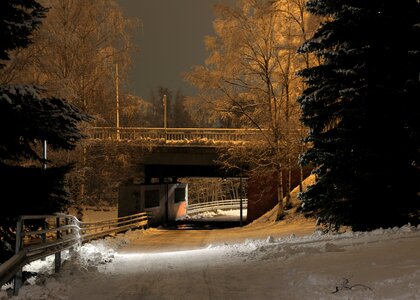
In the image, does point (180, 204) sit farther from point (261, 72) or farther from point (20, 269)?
point (20, 269)

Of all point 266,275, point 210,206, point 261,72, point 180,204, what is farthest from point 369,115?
point 210,206

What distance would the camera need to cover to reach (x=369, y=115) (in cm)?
1396

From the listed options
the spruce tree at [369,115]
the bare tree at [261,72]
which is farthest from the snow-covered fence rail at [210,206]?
the spruce tree at [369,115]

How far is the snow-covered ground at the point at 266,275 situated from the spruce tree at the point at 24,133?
1.24 metres

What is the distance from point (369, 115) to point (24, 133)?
8693 millimetres

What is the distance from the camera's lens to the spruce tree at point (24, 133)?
31.2ft

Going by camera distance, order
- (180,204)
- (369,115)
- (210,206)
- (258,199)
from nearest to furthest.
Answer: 1. (369,115)
2. (258,199)
3. (180,204)
4. (210,206)

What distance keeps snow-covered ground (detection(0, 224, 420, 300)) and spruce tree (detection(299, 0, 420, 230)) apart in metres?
1.74

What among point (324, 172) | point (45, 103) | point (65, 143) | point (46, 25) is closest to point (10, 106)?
point (45, 103)

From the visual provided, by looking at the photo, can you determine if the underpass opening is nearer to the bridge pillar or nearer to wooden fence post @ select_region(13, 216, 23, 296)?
the bridge pillar

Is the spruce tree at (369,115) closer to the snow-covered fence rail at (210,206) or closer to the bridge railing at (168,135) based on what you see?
the bridge railing at (168,135)

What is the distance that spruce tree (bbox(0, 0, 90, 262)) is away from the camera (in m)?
9.51

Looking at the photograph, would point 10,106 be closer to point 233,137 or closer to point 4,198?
point 4,198

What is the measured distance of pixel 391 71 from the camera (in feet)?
46.2
